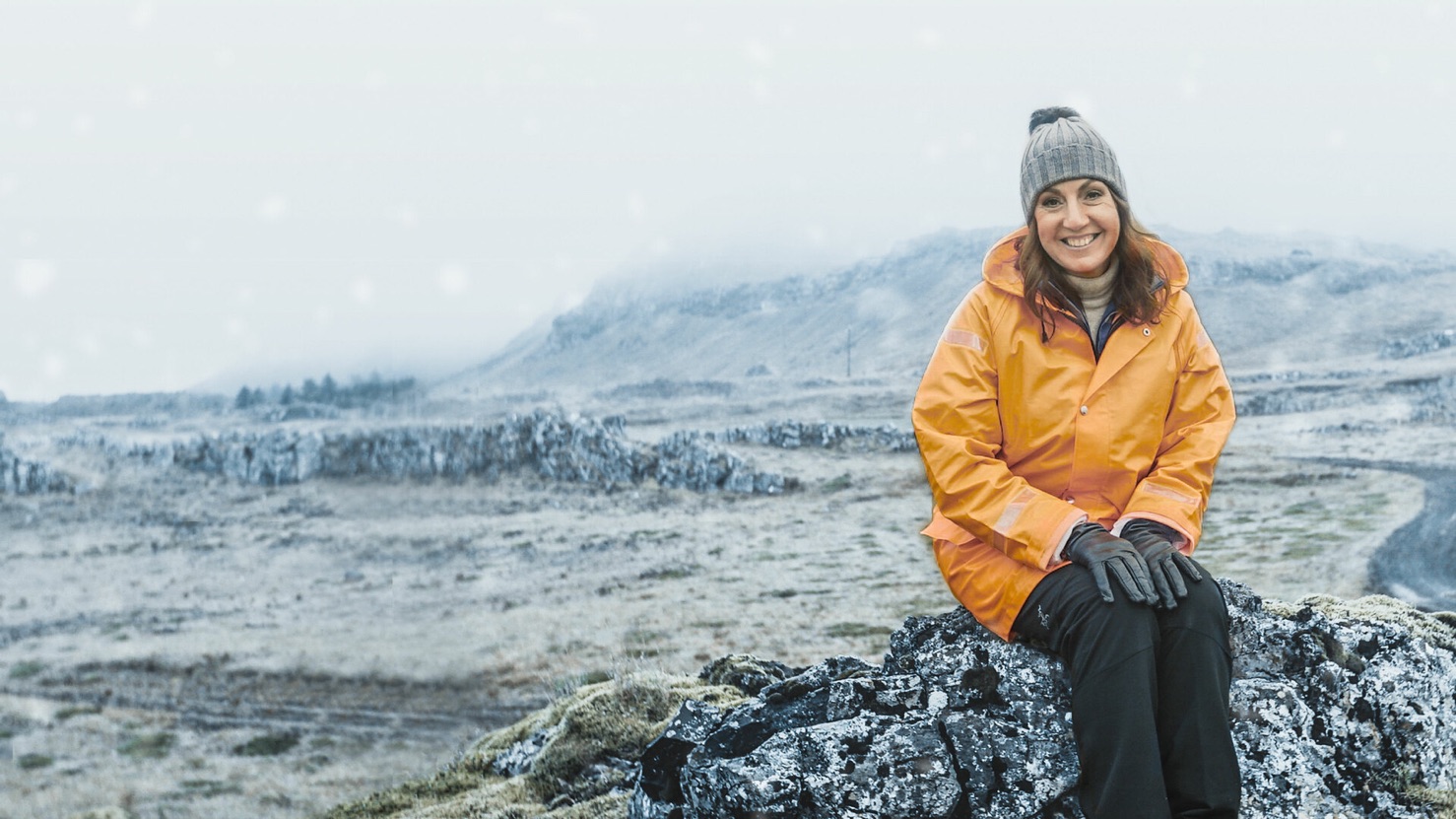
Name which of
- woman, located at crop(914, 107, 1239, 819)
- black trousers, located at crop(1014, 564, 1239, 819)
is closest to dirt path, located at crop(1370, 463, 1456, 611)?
woman, located at crop(914, 107, 1239, 819)

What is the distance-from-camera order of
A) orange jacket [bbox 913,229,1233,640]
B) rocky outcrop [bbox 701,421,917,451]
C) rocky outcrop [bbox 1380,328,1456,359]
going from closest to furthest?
orange jacket [bbox 913,229,1233,640] < rocky outcrop [bbox 701,421,917,451] < rocky outcrop [bbox 1380,328,1456,359]

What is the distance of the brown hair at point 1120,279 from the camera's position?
409 centimetres

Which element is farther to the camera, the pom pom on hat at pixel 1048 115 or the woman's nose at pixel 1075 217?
the pom pom on hat at pixel 1048 115

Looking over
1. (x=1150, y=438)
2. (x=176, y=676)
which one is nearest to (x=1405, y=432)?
→ (x=1150, y=438)

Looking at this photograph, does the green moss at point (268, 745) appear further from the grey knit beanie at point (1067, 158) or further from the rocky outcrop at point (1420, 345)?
the rocky outcrop at point (1420, 345)

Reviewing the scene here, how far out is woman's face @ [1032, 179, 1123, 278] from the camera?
4164 millimetres

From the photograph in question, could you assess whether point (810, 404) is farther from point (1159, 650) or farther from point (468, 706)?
point (1159, 650)

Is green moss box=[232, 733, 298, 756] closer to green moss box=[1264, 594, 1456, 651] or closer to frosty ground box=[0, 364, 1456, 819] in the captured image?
frosty ground box=[0, 364, 1456, 819]

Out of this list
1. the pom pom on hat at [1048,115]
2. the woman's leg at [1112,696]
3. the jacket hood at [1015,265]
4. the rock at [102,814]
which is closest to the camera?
the woman's leg at [1112,696]

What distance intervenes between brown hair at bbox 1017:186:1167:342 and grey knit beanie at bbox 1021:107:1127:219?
10 cm

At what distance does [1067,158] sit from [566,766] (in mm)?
5496

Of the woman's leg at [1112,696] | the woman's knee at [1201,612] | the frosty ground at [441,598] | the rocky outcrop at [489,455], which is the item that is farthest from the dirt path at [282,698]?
the rocky outcrop at [489,455]

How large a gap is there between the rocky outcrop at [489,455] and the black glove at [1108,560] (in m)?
29.9

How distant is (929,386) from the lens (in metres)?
4.09
